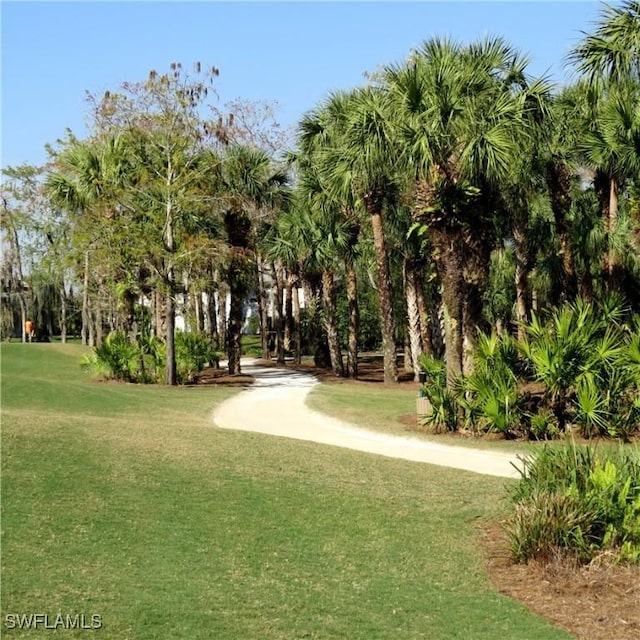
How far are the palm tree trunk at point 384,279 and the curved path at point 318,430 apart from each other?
2.88 metres

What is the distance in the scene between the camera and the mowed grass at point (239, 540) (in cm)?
736

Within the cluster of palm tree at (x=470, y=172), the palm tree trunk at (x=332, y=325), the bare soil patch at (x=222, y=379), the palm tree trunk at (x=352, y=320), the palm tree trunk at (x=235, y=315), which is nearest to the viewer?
the cluster of palm tree at (x=470, y=172)

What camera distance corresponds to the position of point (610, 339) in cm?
1761

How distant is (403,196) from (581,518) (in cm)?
1785

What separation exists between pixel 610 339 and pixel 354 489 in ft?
26.1

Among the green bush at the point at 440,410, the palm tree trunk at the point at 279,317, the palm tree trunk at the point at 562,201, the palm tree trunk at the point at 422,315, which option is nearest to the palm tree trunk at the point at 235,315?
the palm tree trunk at the point at 422,315

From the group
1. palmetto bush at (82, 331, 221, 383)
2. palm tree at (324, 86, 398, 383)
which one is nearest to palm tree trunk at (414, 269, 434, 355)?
palm tree at (324, 86, 398, 383)

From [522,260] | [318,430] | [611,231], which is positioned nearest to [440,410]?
[318,430]

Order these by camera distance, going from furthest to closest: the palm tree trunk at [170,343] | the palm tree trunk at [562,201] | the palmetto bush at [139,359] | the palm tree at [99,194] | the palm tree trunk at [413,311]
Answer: the palm tree trunk at [413,311]
the palm tree at [99,194]
the palmetto bush at [139,359]
the palm tree trunk at [170,343]
the palm tree trunk at [562,201]

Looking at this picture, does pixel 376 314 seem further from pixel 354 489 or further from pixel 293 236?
pixel 354 489

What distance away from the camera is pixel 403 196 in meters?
26.1

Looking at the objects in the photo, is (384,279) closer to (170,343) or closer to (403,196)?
(403,196)

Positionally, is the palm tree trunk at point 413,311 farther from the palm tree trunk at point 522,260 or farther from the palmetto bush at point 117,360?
the palmetto bush at point 117,360

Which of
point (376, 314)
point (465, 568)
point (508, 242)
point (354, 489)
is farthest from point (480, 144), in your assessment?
point (376, 314)
